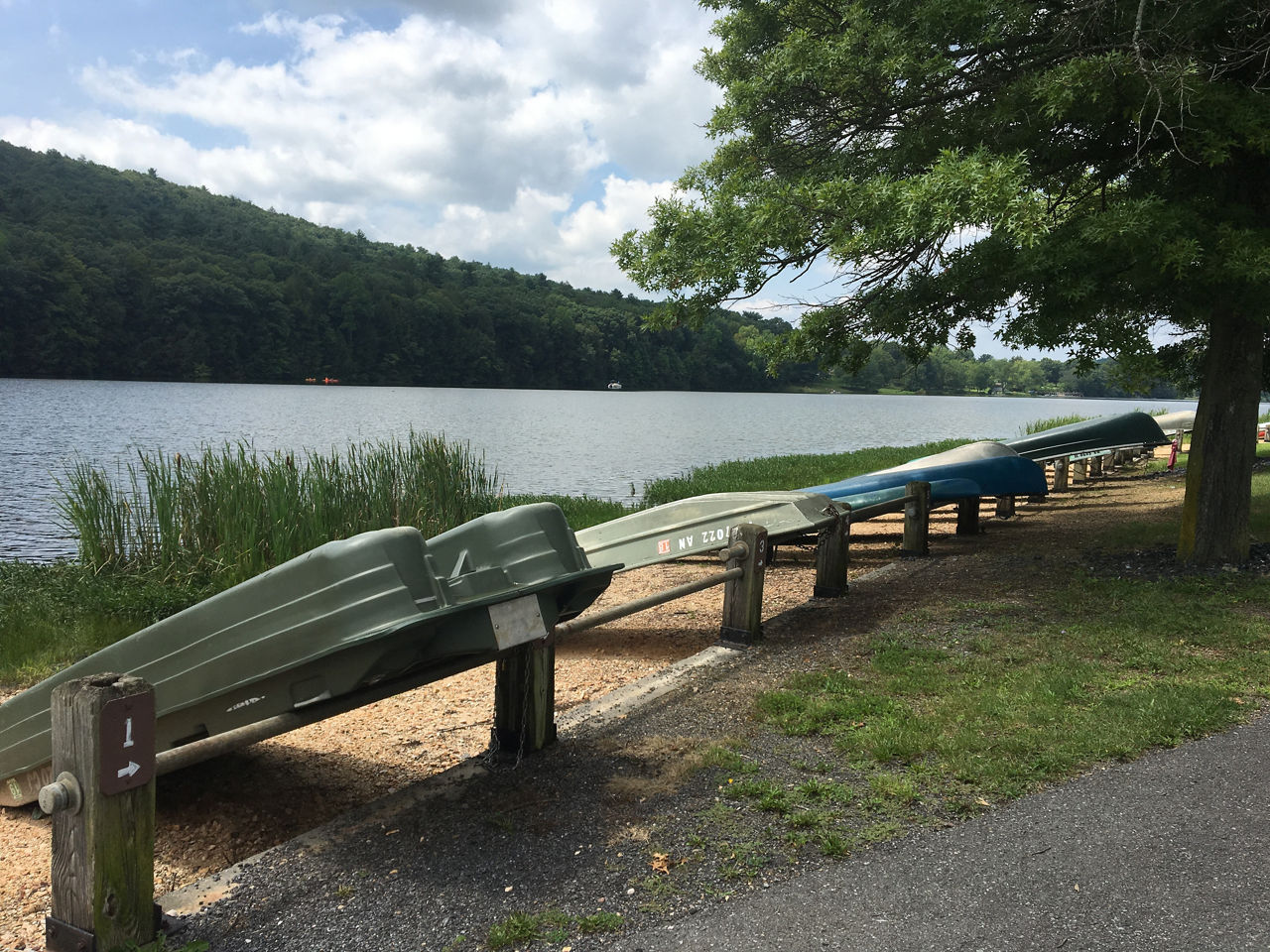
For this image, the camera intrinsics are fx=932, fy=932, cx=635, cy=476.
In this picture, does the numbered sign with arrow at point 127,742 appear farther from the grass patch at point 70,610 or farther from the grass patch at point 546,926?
the grass patch at point 70,610

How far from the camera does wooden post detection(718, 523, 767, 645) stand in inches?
258

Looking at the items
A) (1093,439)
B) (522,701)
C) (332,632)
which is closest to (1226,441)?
(522,701)

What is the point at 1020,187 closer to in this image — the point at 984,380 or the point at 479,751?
the point at 479,751

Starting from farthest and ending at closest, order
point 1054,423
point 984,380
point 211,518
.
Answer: point 984,380 < point 1054,423 < point 211,518

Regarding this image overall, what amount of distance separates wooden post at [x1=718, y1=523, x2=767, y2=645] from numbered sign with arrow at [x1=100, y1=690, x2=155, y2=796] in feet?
13.8

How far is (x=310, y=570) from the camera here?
143 inches

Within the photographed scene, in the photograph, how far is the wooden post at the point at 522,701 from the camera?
4.50 meters

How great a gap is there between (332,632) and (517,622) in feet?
2.43

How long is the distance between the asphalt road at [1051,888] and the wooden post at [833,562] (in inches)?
171

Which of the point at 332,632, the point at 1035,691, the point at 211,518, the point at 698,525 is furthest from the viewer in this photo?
the point at 211,518

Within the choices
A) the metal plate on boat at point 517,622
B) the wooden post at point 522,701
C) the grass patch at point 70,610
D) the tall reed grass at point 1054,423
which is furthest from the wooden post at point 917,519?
the tall reed grass at point 1054,423

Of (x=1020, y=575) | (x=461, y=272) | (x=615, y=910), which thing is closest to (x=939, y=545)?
(x=1020, y=575)

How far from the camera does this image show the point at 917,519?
1018 cm

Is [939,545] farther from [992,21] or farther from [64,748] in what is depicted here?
[64,748]
